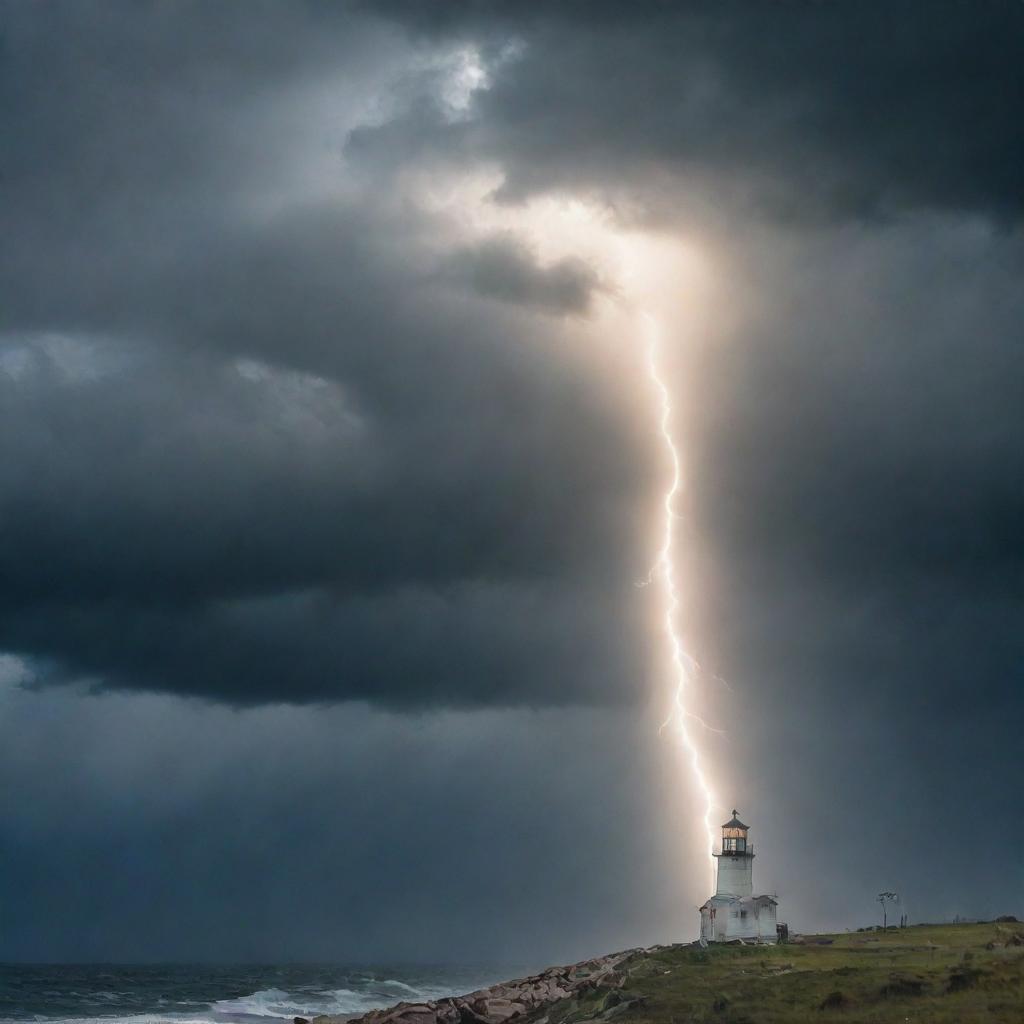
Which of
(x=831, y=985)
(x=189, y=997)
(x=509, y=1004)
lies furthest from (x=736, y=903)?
(x=189, y=997)

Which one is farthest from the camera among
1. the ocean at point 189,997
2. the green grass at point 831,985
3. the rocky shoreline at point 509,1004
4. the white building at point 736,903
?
the ocean at point 189,997

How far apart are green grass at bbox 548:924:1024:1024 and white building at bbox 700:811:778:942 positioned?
49.2ft

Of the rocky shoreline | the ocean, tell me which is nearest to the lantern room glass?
the rocky shoreline

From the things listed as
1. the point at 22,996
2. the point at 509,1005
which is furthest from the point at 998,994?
the point at 22,996

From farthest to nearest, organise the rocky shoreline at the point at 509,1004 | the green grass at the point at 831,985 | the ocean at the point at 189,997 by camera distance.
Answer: the ocean at the point at 189,997
the rocky shoreline at the point at 509,1004
the green grass at the point at 831,985

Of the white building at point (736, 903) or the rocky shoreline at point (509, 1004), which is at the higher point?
the white building at point (736, 903)

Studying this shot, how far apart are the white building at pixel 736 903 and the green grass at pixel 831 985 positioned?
49.2ft

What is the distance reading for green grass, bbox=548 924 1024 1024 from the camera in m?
41.0

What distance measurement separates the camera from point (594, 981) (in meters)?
60.3

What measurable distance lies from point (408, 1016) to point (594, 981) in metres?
7.89

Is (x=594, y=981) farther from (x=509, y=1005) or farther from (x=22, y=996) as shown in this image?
(x=22, y=996)

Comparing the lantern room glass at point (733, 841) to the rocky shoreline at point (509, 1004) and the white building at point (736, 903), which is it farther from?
the rocky shoreline at point (509, 1004)

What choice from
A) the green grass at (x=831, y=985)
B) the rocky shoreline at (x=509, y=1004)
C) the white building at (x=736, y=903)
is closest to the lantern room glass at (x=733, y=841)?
the white building at (x=736, y=903)

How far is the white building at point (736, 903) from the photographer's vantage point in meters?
85.8
